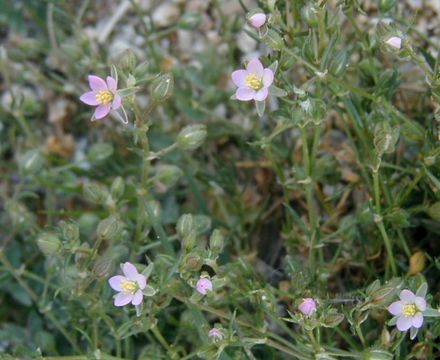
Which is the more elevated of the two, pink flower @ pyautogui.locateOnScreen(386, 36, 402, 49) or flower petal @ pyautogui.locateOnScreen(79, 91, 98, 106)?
pink flower @ pyautogui.locateOnScreen(386, 36, 402, 49)

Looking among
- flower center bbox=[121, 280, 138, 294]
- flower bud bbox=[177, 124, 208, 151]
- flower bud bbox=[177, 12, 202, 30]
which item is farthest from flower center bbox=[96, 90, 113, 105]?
flower bud bbox=[177, 12, 202, 30]

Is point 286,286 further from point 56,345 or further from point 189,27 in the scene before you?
point 189,27

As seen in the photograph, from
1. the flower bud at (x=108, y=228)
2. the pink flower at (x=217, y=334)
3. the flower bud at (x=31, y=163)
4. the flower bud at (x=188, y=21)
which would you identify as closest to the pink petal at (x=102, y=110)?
the flower bud at (x=108, y=228)

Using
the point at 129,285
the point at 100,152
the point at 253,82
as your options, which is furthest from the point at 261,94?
the point at 100,152

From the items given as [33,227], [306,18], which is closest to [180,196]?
[33,227]

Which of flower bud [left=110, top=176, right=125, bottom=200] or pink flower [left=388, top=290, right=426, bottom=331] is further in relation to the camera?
flower bud [left=110, top=176, right=125, bottom=200]

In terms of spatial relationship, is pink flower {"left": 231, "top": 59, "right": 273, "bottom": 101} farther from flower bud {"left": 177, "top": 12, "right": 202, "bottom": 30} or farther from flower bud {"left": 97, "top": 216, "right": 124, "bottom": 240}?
flower bud {"left": 177, "top": 12, "right": 202, "bottom": 30}

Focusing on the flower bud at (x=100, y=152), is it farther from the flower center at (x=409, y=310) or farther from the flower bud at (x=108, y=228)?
the flower center at (x=409, y=310)
